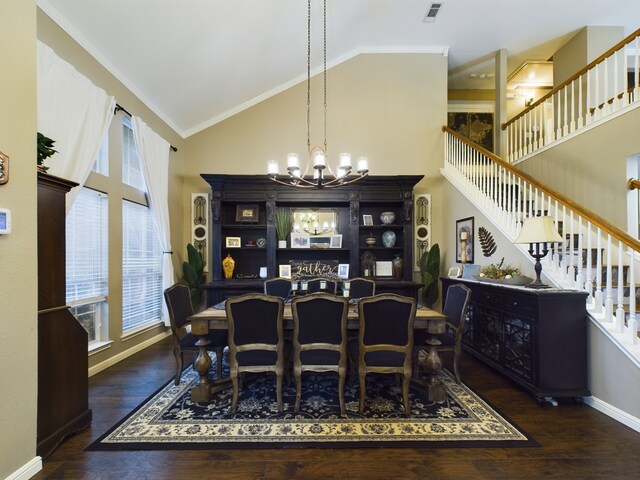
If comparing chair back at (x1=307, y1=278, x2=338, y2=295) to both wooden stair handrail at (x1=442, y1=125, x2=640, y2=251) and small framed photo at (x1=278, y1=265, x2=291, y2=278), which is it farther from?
wooden stair handrail at (x1=442, y1=125, x2=640, y2=251)

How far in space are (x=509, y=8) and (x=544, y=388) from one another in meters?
5.18

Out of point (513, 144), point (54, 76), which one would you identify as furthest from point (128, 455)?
point (513, 144)

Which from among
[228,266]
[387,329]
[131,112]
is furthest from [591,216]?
[131,112]

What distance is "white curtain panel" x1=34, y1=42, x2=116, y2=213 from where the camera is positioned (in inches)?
100

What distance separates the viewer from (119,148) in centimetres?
370

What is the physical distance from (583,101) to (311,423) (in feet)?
19.7

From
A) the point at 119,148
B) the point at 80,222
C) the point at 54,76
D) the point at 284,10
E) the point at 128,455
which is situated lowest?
the point at 128,455

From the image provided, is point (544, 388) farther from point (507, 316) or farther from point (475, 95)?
point (475, 95)

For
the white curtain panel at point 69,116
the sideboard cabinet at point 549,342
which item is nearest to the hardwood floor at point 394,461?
the sideboard cabinet at point 549,342

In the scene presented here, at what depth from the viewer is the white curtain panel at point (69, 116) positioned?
2541 mm

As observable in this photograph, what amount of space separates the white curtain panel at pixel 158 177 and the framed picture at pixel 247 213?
41.7 inches

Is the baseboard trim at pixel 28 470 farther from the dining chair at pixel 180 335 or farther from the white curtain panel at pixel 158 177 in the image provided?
the white curtain panel at pixel 158 177

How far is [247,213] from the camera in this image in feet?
16.4

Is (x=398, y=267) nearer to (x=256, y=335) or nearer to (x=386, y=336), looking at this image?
(x=386, y=336)
